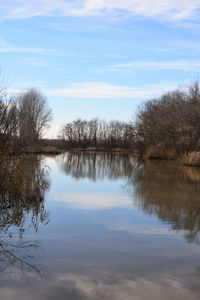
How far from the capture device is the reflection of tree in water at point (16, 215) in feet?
18.4

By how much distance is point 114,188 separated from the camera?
14.7 meters

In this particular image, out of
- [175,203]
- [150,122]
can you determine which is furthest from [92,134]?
[175,203]

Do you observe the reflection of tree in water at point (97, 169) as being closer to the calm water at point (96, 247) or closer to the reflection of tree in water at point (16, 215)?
the calm water at point (96, 247)

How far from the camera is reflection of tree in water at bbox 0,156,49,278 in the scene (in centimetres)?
559

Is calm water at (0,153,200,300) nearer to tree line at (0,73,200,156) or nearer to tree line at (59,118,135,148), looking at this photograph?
tree line at (0,73,200,156)

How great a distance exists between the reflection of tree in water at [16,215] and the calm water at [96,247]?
0.05 feet

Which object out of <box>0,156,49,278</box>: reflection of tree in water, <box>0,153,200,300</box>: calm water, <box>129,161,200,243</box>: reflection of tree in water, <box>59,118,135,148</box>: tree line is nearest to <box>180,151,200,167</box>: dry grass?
<box>129,161,200,243</box>: reflection of tree in water

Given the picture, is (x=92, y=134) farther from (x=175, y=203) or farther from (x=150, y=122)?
(x=175, y=203)

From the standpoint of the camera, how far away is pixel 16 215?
318 inches

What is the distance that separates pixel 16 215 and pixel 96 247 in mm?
2551

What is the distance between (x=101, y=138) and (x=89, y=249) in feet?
278

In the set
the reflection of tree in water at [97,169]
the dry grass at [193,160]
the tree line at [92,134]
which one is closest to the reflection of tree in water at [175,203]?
the reflection of tree in water at [97,169]

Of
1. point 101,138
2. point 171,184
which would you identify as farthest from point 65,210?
point 101,138

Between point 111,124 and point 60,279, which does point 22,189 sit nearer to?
point 60,279
